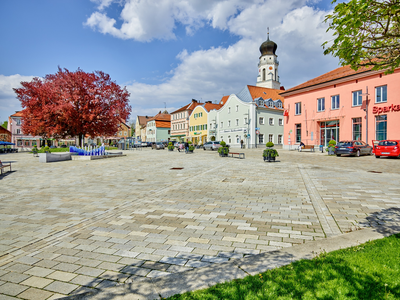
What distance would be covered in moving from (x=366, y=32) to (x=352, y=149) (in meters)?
21.3

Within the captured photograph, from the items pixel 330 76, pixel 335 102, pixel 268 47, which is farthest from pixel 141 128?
pixel 335 102

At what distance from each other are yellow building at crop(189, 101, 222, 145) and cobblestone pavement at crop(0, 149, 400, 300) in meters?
57.8

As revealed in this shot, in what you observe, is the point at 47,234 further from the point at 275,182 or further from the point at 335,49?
the point at 275,182

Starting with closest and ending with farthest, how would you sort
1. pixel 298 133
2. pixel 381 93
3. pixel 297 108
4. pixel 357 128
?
pixel 381 93 < pixel 357 128 < pixel 298 133 < pixel 297 108

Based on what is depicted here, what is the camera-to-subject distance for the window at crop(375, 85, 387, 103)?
1008 inches

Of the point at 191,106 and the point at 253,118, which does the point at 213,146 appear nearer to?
the point at 253,118

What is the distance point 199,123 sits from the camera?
68375mm

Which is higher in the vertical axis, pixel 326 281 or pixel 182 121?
pixel 182 121

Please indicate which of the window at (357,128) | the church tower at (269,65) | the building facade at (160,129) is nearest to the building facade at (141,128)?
the building facade at (160,129)

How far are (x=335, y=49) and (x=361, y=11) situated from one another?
651mm

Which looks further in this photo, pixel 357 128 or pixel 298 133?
pixel 298 133

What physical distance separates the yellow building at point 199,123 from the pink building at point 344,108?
97.9ft

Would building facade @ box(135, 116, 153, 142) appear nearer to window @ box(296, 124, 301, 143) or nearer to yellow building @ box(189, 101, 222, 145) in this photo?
yellow building @ box(189, 101, 222, 145)

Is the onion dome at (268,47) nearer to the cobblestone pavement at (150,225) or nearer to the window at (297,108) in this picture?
the window at (297,108)
